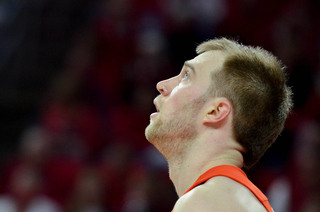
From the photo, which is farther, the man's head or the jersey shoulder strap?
the man's head

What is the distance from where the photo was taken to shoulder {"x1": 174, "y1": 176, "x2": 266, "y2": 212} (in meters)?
2.20

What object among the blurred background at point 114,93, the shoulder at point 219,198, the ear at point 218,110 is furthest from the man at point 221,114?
the blurred background at point 114,93

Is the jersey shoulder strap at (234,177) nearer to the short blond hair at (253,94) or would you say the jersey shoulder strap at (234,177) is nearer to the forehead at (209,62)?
the short blond hair at (253,94)

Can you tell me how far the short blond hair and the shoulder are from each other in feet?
1.12

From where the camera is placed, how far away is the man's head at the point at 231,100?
8.62 feet

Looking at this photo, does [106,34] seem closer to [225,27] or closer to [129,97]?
[129,97]

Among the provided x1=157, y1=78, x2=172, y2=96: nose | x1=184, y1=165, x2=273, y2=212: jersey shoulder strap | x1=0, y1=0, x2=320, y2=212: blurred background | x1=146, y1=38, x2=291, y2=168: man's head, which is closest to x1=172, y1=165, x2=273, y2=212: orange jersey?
x1=184, y1=165, x2=273, y2=212: jersey shoulder strap

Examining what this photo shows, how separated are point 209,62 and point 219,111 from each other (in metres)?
0.27

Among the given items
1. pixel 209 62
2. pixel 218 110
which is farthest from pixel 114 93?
pixel 218 110

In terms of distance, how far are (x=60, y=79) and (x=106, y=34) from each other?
0.91m

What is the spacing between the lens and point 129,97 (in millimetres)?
7070

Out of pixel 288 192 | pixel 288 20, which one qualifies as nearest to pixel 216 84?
pixel 288 192

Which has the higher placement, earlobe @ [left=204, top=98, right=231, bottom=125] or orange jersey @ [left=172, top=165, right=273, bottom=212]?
earlobe @ [left=204, top=98, right=231, bottom=125]

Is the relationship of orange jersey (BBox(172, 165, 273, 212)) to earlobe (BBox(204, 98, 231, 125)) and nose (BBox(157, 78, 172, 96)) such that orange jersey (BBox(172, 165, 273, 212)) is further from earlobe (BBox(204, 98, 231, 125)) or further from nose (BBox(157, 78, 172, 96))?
nose (BBox(157, 78, 172, 96))
